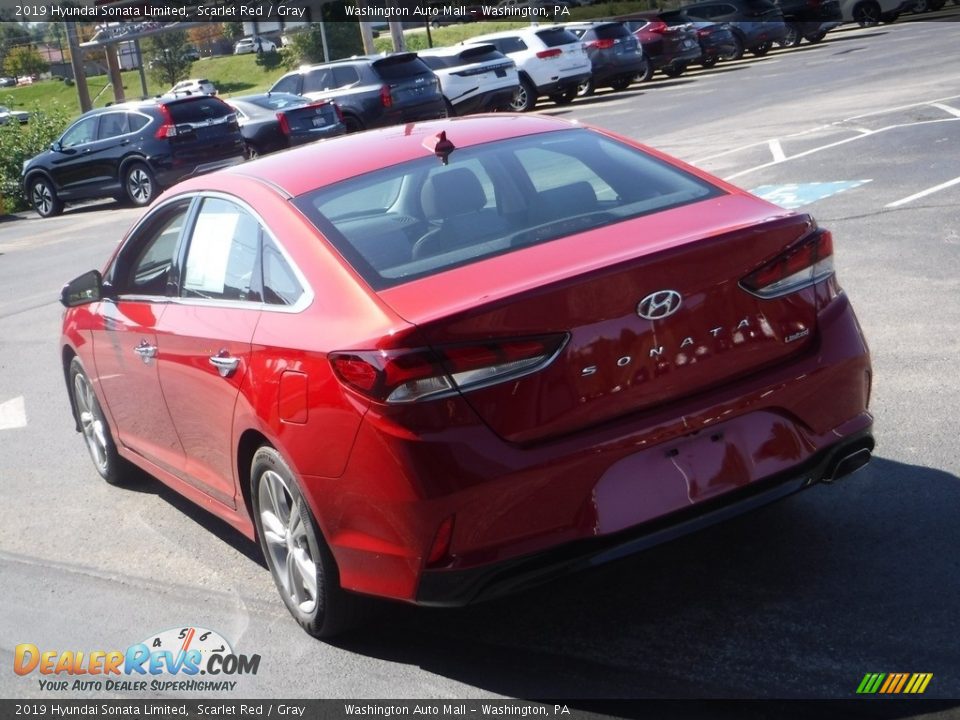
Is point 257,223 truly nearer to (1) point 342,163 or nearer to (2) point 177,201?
(1) point 342,163

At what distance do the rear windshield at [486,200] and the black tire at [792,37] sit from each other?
36.4 meters

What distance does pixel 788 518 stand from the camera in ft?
16.8

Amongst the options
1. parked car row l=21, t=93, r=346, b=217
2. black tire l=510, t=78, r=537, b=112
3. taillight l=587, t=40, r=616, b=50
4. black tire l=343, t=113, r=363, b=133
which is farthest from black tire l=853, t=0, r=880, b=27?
parked car row l=21, t=93, r=346, b=217

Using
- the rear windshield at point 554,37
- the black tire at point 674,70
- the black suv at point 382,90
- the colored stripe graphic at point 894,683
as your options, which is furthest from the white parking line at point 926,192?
the black tire at point 674,70

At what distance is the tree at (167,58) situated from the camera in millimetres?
78581

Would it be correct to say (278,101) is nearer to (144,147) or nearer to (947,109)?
(144,147)

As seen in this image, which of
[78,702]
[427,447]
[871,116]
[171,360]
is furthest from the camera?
[871,116]

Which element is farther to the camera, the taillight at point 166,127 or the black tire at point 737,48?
the black tire at point 737,48

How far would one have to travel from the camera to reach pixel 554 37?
31125 mm

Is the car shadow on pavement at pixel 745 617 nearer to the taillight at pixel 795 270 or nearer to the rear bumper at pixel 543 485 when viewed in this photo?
the rear bumper at pixel 543 485

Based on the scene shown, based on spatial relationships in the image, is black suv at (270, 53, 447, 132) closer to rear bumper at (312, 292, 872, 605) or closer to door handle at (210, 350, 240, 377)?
door handle at (210, 350, 240, 377)

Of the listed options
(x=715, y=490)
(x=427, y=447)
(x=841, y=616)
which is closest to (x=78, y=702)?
(x=427, y=447)

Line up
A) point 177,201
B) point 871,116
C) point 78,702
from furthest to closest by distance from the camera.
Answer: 1. point 871,116
2. point 177,201
3. point 78,702

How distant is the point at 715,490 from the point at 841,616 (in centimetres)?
61
